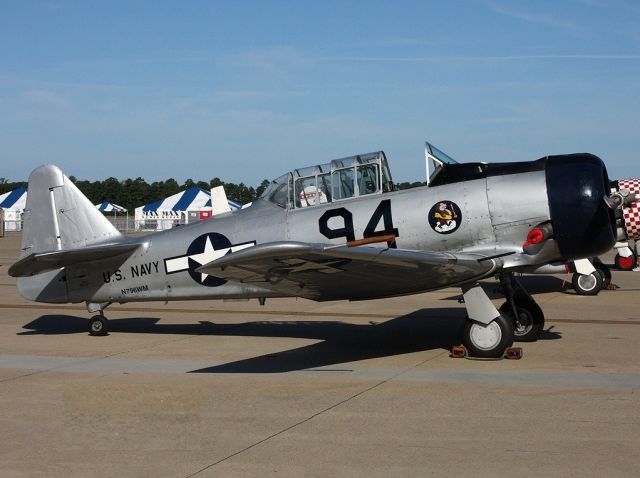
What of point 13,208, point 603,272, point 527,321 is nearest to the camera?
point 527,321

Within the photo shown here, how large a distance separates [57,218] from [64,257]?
1.17 m

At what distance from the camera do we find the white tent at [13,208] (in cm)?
7788

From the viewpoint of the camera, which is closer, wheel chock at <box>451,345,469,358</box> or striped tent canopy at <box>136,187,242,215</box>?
wheel chock at <box>451,345,469,358</box>

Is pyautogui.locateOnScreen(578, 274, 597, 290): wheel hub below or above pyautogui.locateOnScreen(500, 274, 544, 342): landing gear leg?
below

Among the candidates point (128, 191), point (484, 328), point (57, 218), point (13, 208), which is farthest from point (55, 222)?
point (128, 191)

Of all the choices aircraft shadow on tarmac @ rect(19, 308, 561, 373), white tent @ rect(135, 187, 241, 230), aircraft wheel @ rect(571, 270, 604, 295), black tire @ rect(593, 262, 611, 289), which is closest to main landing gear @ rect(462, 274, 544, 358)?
aircraft shadow on tarmac @ rect(19, 308, 561, 373)

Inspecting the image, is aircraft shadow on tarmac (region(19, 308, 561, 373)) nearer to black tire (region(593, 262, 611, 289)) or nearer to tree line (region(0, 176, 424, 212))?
black tire (region(593, 262, 611, 289))

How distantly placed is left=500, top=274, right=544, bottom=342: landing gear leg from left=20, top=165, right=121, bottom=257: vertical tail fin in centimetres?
581

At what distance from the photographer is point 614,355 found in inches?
363

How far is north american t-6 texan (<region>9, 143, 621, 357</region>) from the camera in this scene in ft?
27.9

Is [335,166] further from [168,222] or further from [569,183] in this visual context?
[168,222]

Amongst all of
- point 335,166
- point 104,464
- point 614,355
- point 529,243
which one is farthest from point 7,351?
point 614,355

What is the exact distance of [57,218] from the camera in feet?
38.1

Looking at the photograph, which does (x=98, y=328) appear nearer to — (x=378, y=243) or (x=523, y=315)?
(x=378, y=243)
